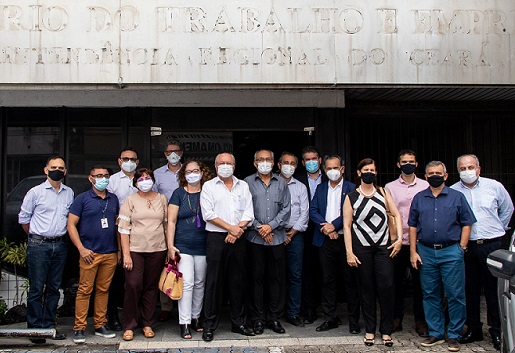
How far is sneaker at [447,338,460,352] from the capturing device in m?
6.17

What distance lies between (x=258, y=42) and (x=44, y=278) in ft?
12.7

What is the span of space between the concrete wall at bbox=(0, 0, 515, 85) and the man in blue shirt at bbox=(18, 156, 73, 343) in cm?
139

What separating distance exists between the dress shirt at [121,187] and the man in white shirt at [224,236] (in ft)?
3.71

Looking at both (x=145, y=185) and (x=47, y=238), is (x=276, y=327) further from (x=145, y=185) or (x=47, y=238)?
(x=47, y=238)

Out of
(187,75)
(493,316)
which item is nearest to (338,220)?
(493,316)

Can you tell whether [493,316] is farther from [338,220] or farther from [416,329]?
[338,220]

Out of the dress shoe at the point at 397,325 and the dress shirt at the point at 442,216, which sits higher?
the dress shirt at the point at 442,216

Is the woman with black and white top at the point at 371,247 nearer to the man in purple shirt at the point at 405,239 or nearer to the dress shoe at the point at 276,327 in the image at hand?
the man in purple shirt at the point at 405,239

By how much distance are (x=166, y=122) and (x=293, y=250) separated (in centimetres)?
264

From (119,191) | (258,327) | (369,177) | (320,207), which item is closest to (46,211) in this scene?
(119,191)

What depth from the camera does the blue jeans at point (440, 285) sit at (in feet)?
20.4

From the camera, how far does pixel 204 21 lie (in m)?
7.14

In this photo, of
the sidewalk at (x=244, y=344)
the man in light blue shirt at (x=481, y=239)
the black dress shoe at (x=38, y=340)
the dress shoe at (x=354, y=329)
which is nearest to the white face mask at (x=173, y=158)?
the sidewalk at (x=244, y=344)

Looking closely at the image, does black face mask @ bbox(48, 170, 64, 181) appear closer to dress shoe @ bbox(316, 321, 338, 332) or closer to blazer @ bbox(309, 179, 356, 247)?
blazer @ bbox(309, 179, 356, 247)
